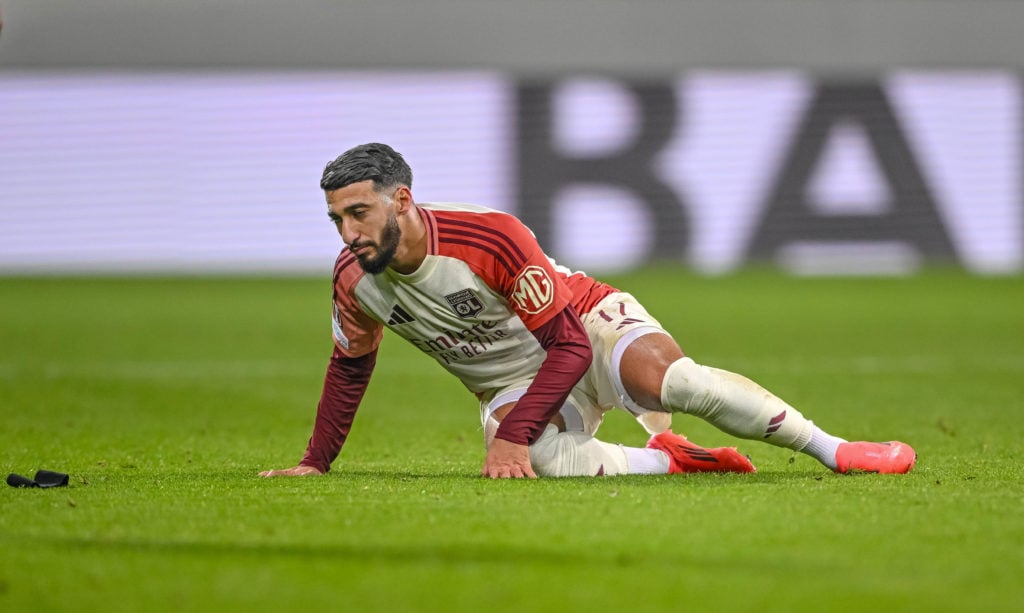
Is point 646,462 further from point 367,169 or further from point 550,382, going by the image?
point 367,169

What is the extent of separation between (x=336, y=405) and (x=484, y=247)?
2.77ft

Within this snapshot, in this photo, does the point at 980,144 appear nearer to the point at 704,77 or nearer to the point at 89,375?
the point at 704,77

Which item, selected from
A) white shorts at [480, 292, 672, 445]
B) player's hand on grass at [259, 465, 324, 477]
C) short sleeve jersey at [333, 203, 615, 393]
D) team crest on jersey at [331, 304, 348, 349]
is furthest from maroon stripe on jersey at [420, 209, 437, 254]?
player's hand on grass at [259, 465, 324, 477]

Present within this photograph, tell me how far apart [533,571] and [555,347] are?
4.83 feet

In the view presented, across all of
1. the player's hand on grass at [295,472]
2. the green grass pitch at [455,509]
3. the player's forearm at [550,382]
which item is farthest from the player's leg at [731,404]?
the player's hand on grass at [295,472]

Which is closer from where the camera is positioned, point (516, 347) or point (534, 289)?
point (534, 289)

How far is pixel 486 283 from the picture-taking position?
4961mm

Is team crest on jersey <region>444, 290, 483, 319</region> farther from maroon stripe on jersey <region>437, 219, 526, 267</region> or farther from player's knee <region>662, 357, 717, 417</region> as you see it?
player's knee <region>662, 357, 717, 417</region>

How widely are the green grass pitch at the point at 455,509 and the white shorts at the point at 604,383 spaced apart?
0.33 metres

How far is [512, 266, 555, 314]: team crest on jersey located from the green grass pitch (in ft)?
1.95

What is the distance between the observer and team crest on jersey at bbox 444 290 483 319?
4.98 meters

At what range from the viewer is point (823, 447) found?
4980mm

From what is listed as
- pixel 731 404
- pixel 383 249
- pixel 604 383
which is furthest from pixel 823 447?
pixel 383 249

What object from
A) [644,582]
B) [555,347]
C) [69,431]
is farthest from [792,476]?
[69,431]
